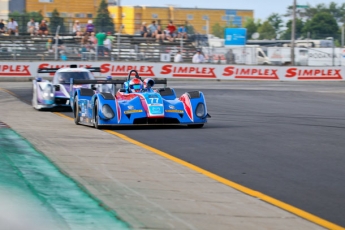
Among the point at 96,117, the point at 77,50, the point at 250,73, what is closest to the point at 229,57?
the point at 250,73

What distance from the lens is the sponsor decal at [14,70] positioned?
1422 inches

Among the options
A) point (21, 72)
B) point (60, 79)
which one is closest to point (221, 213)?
point (60, 79)

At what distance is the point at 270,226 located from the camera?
549cm

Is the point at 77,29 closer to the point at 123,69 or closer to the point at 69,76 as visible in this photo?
the point at 123,69

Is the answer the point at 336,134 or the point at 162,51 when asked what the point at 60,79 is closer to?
the point at 336,134

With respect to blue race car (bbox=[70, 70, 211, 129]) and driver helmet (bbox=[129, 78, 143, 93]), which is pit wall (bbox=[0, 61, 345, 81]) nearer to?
driver helmet (bbox=[129, 78, 143, 93])

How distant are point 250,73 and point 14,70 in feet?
42.3

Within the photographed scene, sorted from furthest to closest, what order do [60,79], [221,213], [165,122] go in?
[60,79] < [165,122] < [221,213]

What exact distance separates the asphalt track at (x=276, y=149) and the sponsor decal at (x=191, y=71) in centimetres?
1952

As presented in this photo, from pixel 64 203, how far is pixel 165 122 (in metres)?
7.09

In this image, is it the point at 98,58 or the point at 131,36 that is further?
the point at 131,36

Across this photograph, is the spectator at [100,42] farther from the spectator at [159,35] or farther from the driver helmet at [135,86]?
the driver helmet at [135,86]

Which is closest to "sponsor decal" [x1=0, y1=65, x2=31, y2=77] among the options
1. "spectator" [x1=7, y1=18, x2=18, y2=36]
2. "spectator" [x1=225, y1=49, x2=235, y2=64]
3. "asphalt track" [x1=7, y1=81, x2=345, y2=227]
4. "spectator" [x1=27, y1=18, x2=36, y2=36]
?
"spectator" [x1=7, y1=18, x2=18, y2=36]

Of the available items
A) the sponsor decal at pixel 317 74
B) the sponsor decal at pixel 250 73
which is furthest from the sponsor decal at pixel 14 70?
the sponsor decal at pixel 317 74
